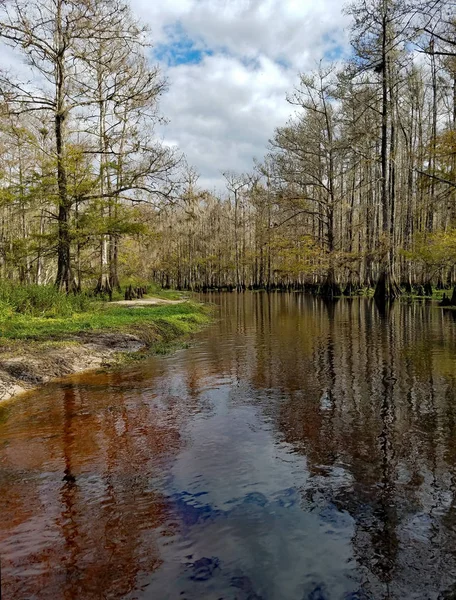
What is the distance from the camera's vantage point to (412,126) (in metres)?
38.3

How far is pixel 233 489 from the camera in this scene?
3.89 metres

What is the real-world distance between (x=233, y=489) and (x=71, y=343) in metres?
7.17

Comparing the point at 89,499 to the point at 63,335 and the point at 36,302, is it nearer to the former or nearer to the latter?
A: the point at 63,335

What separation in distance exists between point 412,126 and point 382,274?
19292 millimetres

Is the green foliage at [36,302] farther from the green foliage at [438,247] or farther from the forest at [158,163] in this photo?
the green foliage at [438,247]

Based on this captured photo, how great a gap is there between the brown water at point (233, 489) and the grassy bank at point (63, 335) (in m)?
0.87

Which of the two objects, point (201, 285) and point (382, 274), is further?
point (201, 285)

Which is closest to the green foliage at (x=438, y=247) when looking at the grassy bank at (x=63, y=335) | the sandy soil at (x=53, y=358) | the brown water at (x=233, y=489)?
the grassy bank at (x=63, y=335)

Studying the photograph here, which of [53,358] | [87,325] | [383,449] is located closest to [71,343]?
[53,358]

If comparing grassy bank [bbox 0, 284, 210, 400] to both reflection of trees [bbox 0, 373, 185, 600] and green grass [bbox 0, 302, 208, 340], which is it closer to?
green grass [bbox 0, 302, 208, 340]

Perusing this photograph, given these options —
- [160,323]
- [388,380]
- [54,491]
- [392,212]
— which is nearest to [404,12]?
[388,380]

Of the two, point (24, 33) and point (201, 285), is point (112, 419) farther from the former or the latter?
point (201, 285)

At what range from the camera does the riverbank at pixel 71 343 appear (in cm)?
812

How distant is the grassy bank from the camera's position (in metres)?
8.31
